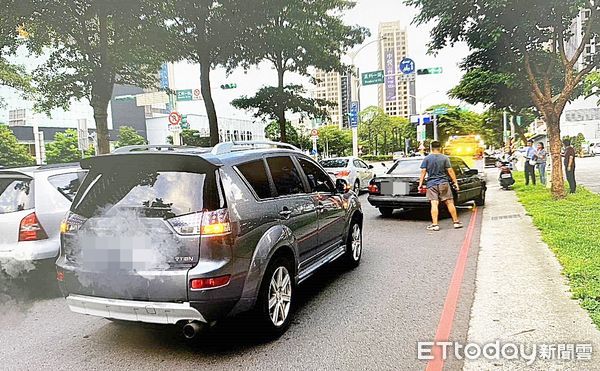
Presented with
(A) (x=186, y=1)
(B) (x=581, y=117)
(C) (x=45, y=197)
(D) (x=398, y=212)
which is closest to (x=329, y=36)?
(A) (x=186, y=1)

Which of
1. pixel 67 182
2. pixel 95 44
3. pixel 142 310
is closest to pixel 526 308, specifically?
pixel 142 310

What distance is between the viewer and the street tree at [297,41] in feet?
58.0

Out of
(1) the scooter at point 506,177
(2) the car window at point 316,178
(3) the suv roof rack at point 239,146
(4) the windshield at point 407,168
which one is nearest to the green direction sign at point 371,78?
(1) the scooter at point 506,177

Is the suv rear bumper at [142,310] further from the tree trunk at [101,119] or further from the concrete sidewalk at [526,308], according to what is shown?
the tree trunk at [101,119]

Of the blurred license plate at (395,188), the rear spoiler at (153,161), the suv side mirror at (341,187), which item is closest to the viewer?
the rear spoiler at (153,161)

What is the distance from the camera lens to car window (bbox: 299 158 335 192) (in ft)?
18.7

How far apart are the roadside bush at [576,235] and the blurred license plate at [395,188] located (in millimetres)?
2669

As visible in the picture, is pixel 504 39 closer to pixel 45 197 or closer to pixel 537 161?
pixel 537 161

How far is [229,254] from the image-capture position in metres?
3.77

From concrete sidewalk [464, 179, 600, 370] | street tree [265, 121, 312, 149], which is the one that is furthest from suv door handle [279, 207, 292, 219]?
street tree [265, 121, 312, 149]

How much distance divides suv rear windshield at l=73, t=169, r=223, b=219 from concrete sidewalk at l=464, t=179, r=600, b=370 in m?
2.42

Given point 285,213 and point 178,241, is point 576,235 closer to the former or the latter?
point 285,213

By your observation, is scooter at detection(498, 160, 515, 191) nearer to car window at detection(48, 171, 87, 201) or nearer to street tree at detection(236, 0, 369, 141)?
street tree at detection(236, 0, 369, 141)

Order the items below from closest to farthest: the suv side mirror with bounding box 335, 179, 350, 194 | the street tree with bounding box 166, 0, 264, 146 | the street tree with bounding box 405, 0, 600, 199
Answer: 1. the suv side mirror with bounding box 335, 179, 350, 194
2. the street tree with bounding box 405, 0, 600, 199
3. the street tree with bounding box 166, 0, 264, 146
